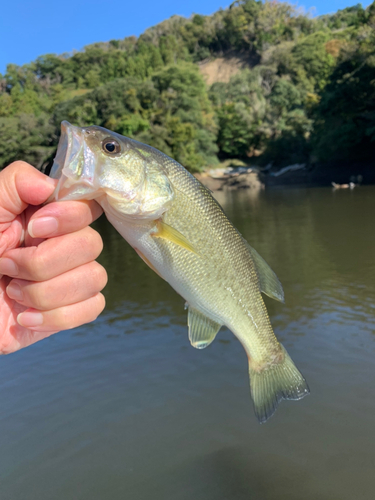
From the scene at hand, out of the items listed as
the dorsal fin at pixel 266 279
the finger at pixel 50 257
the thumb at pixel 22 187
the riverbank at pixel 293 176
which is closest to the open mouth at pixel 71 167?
the thumb at pixel 22 187

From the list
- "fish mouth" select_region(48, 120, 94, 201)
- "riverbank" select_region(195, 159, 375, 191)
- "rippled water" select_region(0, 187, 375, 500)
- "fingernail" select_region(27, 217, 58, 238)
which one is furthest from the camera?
"riverbank" select_region(195, 159, 375, 191)

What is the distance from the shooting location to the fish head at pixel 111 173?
6.74ft

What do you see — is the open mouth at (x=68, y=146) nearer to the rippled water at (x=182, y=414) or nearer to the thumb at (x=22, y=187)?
the thumb at (x=22, y=187)

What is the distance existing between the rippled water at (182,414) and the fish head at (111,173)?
4.15 metres

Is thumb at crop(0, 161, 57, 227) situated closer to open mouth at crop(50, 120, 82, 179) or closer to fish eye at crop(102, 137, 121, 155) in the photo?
open mouth at crop(50, 120, 82, 179)

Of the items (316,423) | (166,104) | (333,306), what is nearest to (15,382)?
(316,423)

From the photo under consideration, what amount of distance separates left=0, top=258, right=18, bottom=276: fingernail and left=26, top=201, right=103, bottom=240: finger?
26cm

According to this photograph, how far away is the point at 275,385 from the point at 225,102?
85450mm

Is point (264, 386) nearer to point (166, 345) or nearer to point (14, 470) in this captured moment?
point (14, 470)

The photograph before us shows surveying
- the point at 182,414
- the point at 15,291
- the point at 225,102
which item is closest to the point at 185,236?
the point at 15,291

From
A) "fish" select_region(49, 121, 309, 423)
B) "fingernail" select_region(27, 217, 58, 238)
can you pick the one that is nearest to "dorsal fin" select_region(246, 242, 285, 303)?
"fish" select_region(49, 121, 309, 423)

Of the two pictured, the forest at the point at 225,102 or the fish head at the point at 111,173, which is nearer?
the fish head at the point at 111,173

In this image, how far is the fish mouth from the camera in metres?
Result: 2.03

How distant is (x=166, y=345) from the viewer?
858 centimetres
